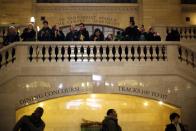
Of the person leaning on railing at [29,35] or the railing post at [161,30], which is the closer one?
the person leaning on railing at [29,35]

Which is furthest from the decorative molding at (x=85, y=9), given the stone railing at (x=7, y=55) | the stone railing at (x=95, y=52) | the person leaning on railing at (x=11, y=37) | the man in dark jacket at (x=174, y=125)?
the man in dark jacket at (x=174, y=125)

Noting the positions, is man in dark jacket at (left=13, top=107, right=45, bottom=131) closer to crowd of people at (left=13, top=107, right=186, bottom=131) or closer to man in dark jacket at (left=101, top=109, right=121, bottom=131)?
crowd of people at (left=13, top=107, right=186, bottom=131)


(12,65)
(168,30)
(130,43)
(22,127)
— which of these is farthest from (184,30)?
(22,127)

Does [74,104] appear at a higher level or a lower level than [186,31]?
lower

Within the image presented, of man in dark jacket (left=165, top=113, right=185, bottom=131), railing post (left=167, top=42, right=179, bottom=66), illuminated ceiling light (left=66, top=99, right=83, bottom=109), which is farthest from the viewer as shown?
illuminated ceiling light (left=66, top=99, right=83, bottom=109)

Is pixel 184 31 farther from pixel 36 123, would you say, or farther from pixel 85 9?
pixel 36 123

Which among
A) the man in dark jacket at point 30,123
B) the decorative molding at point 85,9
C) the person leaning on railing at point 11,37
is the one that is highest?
the decorative molding at point 85,9

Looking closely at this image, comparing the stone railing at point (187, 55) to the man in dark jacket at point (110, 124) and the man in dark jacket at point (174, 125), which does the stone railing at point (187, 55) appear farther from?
the man in dark jacket at point (110, 124)

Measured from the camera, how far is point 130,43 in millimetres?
16359

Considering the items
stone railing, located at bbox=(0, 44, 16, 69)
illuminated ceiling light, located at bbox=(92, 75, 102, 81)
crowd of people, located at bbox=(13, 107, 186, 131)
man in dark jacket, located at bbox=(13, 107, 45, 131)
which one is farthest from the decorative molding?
man in dark jacket, located at bbox=(13, 107, 45, 131)

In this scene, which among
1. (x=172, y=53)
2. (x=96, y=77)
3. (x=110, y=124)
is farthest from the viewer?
(x=172, y=53)

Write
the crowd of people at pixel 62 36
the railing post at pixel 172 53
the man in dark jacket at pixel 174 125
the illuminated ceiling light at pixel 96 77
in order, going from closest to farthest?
the man in dark jacket at pixel 174 125 < the illuminated ceiling light at pixel 96 77 < the railing post at pixel 172 53 < the crowd of people at pixel 62 36

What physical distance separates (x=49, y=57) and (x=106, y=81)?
2223 millimetres

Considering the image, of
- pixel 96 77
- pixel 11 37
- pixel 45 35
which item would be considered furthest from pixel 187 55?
pixel 11 37
